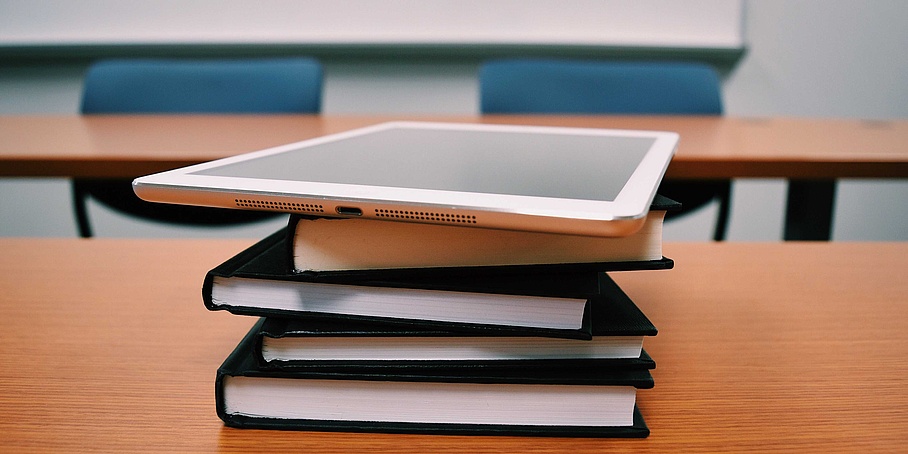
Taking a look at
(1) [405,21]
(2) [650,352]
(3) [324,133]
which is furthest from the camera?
(1) [405,21]

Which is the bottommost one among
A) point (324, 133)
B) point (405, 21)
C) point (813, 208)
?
point (813, 208)

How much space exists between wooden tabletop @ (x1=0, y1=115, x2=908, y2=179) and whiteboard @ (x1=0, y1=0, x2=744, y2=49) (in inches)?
30.3

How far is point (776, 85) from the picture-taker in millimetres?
1982

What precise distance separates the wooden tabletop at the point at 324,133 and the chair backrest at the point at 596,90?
175mm

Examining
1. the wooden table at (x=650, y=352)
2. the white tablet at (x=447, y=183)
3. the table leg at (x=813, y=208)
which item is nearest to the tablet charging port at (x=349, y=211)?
the white tablet at (x=447, y=183)

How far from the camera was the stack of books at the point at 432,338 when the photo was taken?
0.29m

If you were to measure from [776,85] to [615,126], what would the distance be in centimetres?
122

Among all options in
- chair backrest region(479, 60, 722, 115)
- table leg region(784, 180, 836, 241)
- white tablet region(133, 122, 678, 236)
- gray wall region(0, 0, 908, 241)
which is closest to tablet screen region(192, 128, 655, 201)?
white tablet region(133, 122, 678, 236)

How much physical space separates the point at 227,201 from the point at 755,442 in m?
0.26

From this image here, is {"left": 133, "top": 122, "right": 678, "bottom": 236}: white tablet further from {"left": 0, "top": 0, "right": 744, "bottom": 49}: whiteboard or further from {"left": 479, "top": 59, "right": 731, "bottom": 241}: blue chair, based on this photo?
{"left": 0, "top": 0, "right": 744, "bottom": 49}: whiteboard

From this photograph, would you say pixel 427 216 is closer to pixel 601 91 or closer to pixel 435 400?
pixel 435 400

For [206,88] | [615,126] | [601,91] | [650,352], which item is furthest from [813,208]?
[206,88]

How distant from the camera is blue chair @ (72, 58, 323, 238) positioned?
4.71 feet

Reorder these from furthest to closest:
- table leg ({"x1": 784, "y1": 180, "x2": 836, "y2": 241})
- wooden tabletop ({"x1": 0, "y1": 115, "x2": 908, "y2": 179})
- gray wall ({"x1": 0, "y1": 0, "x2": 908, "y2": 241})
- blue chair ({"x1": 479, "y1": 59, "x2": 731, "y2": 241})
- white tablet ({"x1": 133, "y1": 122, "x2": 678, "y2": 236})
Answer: gray wall ({"x1": 0, "y1": 0, "x2": 908, "y2": 241}) → blue chair ({"x1": 479, "y1": 59, "x2": 731, "y2": 241}) → table leg ({"x1": 784, "y1": 180, "x2": 836, "y2": 241}) → wooden tabletop ({"x1": 0, "y1": 115, "x2": 908, "y2": 179}) → white tablet ({"x1": 133, "y1": 122, "x2": 678, "y2": 236})
